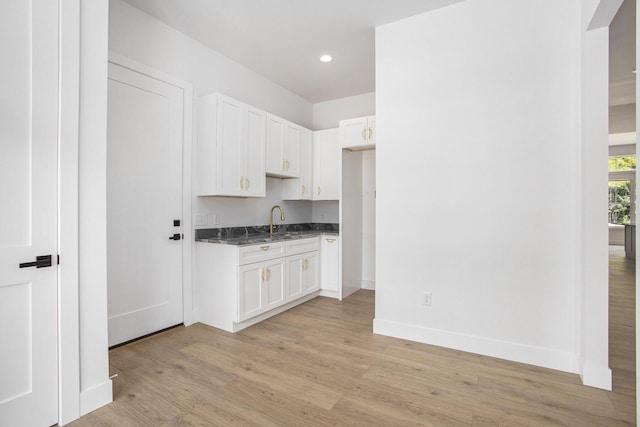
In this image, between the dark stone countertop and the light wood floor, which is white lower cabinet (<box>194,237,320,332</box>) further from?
the light wood floor

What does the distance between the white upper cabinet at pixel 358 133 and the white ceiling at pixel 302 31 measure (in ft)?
2.20

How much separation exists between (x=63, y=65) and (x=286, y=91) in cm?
328

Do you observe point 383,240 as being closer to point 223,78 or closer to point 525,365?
point 525,365

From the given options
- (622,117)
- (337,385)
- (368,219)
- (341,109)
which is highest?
(622,117)

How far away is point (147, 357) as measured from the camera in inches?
98.9

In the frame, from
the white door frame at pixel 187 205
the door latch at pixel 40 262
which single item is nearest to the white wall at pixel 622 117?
the white door frame at pixel 187 205

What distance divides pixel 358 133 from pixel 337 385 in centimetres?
294

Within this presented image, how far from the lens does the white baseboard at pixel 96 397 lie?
1.80 m

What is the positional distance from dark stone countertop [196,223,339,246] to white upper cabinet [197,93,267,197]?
47 centimetres

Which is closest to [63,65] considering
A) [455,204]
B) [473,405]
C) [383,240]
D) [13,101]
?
[13,101]

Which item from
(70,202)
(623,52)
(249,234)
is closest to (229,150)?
(249,234)

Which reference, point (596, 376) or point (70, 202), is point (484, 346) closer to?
point (596, 376)

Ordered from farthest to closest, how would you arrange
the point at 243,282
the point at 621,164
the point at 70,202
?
1. the point at 621,164
2. the point at 243,282
3. the point at 70,202

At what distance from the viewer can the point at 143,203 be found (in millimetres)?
2887
